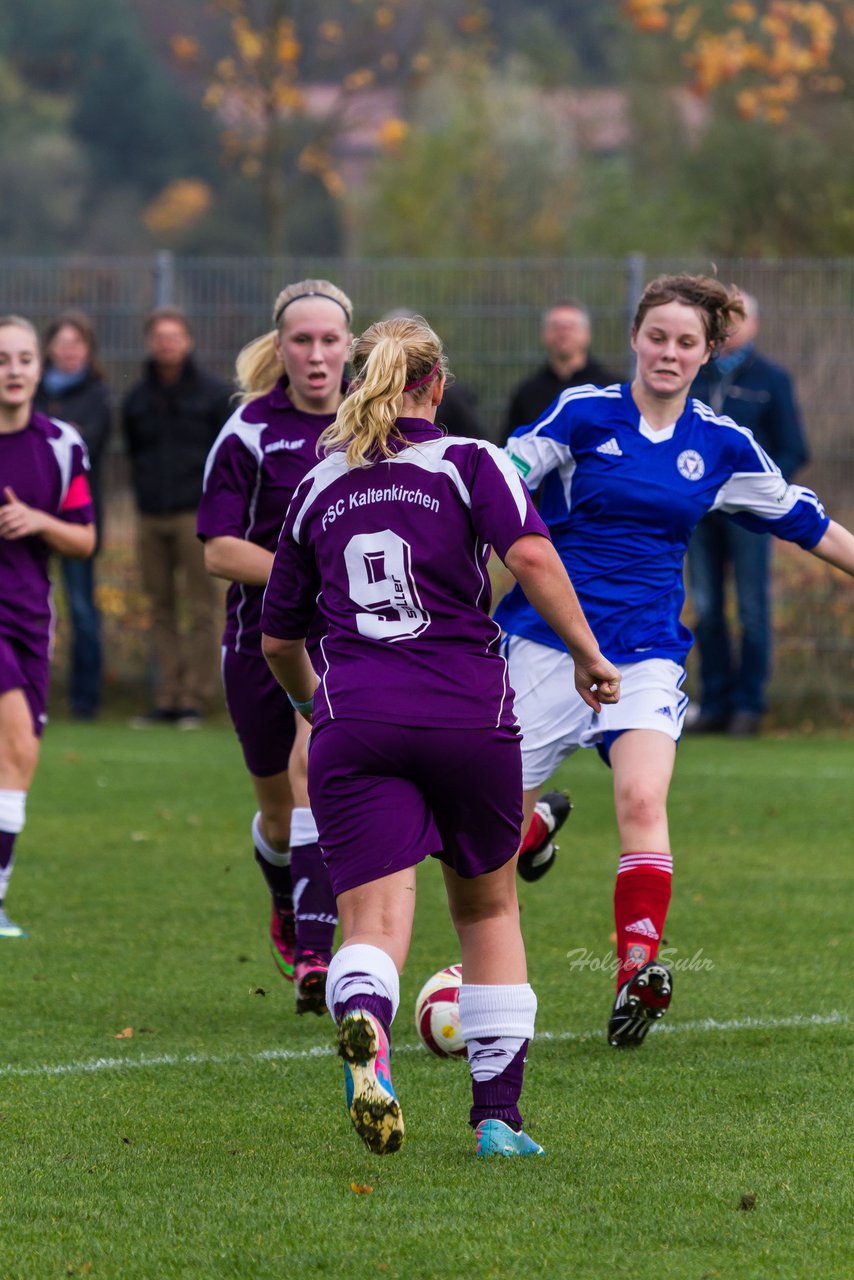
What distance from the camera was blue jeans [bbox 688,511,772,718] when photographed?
1315cm

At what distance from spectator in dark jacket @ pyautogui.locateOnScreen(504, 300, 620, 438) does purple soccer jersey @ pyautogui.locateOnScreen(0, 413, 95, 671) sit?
5703mm

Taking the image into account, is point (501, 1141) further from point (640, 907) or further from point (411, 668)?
point (640, 907)

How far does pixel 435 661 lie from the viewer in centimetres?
438

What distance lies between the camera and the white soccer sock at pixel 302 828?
6.34 meters

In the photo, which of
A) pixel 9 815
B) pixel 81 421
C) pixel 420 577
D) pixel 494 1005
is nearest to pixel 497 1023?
pixel 494 1005

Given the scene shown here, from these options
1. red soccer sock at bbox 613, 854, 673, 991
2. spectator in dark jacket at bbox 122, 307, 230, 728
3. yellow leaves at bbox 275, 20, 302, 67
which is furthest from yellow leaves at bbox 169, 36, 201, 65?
red soccer sock at bbox 613, 854, 673, 991

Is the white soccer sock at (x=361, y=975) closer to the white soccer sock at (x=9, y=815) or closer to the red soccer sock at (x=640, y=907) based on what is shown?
the red soccer sock at (x=640, y=907)

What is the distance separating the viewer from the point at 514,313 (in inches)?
575

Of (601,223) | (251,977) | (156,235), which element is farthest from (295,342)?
(156,235)

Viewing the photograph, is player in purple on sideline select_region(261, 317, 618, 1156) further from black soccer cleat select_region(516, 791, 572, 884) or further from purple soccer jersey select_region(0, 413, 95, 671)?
purple soccer jersey select_region(0, 413, 95, 671)

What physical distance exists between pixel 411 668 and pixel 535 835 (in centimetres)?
267

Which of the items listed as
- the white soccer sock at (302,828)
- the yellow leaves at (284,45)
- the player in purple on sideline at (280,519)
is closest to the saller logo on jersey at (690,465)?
the player in purple on sideline at (280,519)

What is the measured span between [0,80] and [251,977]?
57.2m

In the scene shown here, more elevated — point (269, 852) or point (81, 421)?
point (81, 421)
